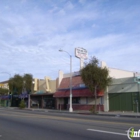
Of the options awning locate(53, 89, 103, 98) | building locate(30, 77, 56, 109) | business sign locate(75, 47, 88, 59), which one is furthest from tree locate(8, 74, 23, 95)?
business sign locate(75, 47, 88, 59)

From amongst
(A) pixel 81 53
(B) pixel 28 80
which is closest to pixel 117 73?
(A) pixel 81 53

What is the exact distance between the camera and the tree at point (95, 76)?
3058 cm

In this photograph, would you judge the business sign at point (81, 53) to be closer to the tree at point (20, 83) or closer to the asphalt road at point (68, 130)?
the tree at point (20, 83)

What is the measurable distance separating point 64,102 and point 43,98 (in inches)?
317

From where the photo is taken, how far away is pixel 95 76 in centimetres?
3055

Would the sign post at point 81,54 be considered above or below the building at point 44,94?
above

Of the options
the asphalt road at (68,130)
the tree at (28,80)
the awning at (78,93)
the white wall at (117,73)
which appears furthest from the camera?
the tree at (28,80)

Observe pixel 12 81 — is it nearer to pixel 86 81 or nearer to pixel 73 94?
pixel 73 94

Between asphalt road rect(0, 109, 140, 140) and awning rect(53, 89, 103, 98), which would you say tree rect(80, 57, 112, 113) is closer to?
awning rect(53, 89, 103, 98)

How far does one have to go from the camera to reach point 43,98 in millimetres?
46938

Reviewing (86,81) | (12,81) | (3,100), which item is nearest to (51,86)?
(12,81)

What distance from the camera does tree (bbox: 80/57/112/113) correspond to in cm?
3058

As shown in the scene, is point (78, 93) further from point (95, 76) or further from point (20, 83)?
point (20, 83)

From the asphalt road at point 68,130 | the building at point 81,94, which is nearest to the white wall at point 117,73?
the building at point 81,94
